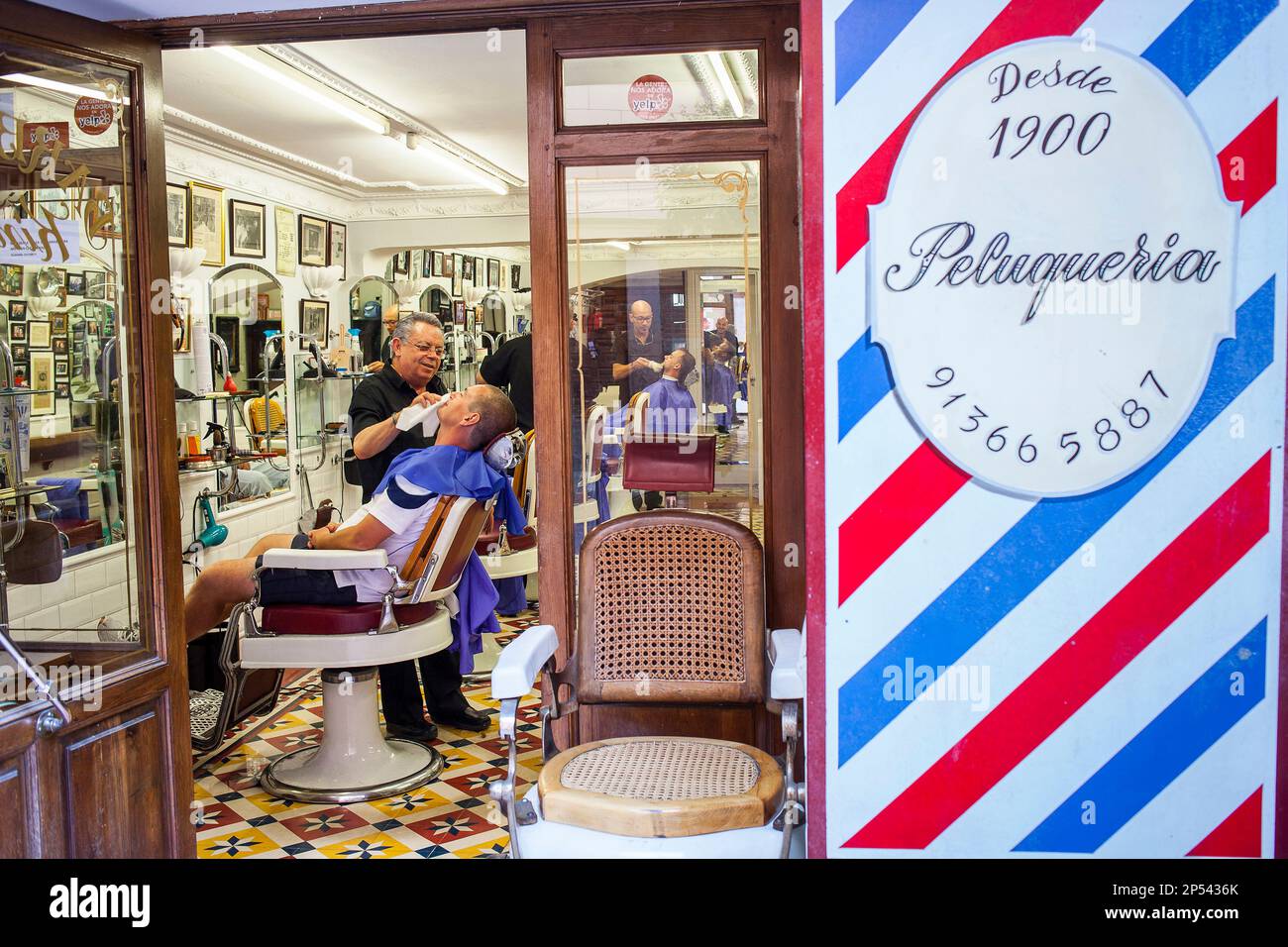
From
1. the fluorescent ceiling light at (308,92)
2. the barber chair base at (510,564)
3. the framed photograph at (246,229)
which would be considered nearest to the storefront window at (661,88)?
the fluorescent ceiling light at (308,92)

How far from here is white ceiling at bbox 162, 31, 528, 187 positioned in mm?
4918

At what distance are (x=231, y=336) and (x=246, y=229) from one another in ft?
2.28

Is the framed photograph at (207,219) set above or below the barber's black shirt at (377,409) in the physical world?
above

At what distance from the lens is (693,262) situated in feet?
10.4

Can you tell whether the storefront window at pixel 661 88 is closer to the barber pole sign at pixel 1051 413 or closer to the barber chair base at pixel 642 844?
the barber pole sign at pixel 1051 413

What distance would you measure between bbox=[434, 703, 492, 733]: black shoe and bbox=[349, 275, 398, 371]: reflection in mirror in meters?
4.21

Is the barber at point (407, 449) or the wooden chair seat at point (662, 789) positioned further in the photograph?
the barber at point (407, 449)

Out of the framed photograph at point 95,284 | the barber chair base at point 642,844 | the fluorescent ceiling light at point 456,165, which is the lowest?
the barber chair base at point 642,844

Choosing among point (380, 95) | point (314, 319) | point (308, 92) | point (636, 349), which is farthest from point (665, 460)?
point (314, 319)

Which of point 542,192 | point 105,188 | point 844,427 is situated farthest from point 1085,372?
point 105,188

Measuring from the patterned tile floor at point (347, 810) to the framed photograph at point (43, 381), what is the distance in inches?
44.6

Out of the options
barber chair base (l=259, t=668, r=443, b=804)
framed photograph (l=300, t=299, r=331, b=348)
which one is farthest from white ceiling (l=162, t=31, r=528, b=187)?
barber chair base (l=259, t=668, r=443, b=804)

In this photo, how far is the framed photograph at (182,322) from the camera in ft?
20.3

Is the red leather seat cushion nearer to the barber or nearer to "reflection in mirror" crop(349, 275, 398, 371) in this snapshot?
the barber
